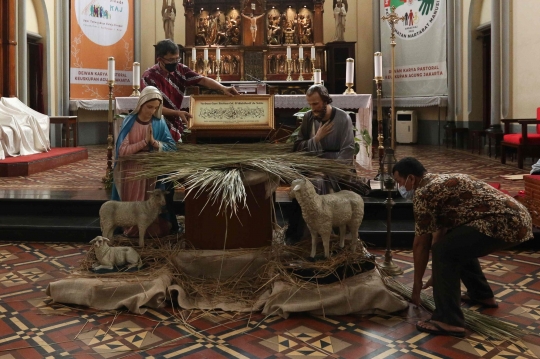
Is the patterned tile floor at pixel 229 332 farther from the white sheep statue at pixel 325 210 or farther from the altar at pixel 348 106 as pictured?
the altar at pixel 348 106

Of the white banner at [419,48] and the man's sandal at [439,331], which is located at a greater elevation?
the white banner at [419,48]

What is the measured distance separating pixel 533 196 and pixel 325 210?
2309 millimetres

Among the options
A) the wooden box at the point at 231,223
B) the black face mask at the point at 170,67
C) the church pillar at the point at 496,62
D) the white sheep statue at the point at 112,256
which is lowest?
the white sheep statue at the point at 112,256

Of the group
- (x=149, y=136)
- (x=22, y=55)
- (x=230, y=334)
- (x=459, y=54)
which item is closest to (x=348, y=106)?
(x=149, y=136)

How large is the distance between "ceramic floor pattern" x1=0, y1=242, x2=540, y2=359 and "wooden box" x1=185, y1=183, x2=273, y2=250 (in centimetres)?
54

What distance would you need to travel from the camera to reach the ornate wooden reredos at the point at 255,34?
1266 cm

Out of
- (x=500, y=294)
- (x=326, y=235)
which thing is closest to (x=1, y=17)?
(x=326, y=235)

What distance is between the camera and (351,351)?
9.45ft

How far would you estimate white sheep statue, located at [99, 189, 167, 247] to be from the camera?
13.0ft

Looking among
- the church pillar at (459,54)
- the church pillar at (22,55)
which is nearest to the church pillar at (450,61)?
the church pillar at (459,54)

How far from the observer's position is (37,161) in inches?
322

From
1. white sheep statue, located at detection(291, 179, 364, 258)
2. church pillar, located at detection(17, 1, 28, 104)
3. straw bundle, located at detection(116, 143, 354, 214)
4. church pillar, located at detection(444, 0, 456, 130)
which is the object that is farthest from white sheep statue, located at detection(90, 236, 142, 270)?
church pillar, located at detection(444, 0, 456, 130)

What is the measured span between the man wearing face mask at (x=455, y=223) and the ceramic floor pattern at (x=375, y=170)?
3.22m

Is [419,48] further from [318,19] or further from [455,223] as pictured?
[455,223]
